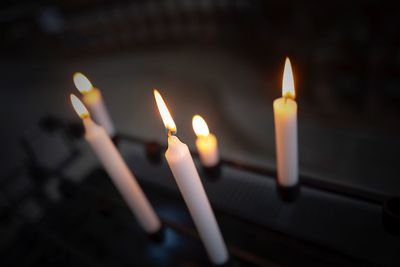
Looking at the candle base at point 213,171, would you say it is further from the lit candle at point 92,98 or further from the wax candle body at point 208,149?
the lit candle at point 92,98

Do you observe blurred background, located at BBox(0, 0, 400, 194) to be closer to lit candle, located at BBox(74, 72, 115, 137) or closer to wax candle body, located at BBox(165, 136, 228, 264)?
lit candle, located at BBox(74, 72, 115, 137)

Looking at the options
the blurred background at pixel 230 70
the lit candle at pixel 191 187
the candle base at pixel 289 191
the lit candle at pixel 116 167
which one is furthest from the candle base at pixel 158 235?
the blurred background at pixel 230 70

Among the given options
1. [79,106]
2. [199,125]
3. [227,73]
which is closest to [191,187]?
[199,125]

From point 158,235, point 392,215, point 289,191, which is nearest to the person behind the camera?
point 392,215

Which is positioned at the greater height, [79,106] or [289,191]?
[79,106]

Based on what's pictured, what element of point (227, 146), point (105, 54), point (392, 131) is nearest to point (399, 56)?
point (392, 131)

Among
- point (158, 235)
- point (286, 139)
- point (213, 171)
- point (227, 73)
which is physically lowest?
point (227, 73)

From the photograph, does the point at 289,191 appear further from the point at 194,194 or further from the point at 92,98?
the point at 92,98

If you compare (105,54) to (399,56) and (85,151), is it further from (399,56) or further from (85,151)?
(399,56)
